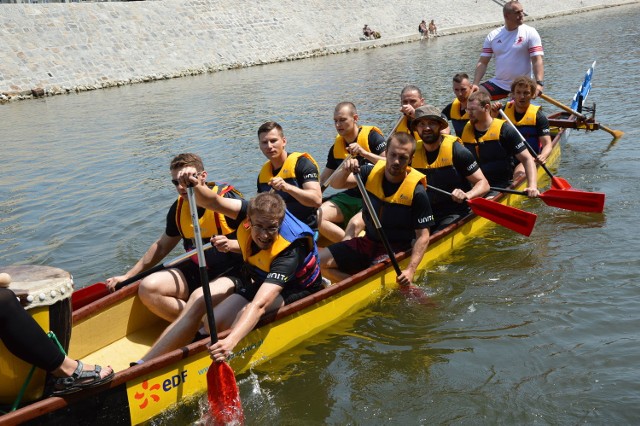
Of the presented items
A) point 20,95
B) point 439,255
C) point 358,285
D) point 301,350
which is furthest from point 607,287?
point 20,95

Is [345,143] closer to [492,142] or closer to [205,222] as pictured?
[492,142]

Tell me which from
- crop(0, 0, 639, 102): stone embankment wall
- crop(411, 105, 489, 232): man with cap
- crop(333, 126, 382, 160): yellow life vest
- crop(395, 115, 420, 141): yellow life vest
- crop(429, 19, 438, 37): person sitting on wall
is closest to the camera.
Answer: crop(411, 105, 489, 232): man with cap

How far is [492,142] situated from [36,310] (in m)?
6.07

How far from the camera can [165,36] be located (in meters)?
31.3

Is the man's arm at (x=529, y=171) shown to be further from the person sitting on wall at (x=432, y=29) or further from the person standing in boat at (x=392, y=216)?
the person sitting on wall at (x=432, y=29)

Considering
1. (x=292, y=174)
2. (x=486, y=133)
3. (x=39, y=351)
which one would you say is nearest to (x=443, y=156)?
(x=486, y=133)

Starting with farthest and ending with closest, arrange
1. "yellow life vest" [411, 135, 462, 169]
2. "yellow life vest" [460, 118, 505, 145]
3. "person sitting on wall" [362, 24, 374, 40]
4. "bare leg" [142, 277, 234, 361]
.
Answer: "person sitting on wall" [362, 24, 374, 40] → "yellow life vest" [460, 118, 505, 145] → "yellow life vest" [411, 135, 462, 169] → "bare leg" [142, 277, 234, 361]

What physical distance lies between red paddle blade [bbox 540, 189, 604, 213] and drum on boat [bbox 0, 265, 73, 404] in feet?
19.7

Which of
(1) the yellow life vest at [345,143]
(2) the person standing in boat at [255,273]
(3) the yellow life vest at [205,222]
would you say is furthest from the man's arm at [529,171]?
(3) the yellow life vest at [205,222]

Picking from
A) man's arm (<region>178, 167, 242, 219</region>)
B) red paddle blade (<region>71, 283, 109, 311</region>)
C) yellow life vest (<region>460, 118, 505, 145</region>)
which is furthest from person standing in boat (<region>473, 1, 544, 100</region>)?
red paddle blade (<region>71, 283, 109, 311</region>)

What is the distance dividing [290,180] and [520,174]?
3600 millimetres

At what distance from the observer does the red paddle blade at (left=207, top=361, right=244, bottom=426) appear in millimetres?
4910

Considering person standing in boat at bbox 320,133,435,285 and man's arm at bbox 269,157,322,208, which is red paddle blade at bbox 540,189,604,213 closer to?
person standing in boat at bbox 320,133,435,285

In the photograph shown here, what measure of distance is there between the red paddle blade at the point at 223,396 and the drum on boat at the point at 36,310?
1.05 m
